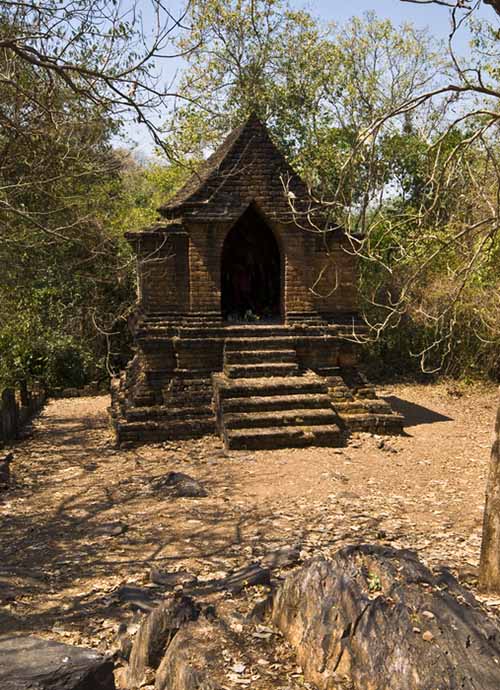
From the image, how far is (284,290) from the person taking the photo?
1191cm

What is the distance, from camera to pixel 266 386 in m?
10.6

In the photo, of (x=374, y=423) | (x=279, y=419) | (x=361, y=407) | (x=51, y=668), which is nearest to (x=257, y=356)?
(x=279, y=419)

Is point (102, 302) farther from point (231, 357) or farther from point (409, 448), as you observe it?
point (409, 448)

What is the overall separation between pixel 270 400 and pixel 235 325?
1963mm

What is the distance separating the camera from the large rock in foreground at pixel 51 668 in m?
3.07

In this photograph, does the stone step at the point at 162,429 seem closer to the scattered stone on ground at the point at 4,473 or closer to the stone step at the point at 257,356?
the stone step at the point at 257,356

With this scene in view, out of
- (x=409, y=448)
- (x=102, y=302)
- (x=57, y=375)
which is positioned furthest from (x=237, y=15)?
(x=409, y=448)

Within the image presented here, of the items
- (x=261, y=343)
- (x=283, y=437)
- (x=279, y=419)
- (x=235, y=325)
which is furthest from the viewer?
(x=235, y=325)

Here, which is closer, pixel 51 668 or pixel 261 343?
pixel 51 668

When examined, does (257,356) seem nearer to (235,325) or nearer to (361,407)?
(235,325)

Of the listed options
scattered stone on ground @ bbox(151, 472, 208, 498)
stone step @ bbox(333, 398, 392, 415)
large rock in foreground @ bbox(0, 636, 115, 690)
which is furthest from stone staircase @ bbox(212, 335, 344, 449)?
large rock in foreground @ bbox(0, 636, 115, 690)

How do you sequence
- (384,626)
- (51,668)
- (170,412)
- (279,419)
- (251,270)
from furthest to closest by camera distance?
(251,270), (170,412), (279,419), (384,626), (51,668)

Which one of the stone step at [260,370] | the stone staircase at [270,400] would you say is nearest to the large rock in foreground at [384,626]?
the stone staircase at [270,400]

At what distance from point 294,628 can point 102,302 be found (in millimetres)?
15543
